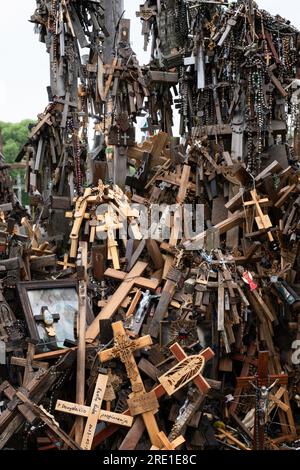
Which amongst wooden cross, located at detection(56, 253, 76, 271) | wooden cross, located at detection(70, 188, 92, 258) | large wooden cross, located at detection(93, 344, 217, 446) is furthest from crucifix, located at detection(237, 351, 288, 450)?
wooden cross, located at detection(70, 188, 92, 258)

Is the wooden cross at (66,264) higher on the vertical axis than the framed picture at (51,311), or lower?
higher

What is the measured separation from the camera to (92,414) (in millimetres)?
5961

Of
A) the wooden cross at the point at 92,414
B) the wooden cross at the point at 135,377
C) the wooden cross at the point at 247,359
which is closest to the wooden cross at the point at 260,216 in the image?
the wooden cross at the point at 247,359

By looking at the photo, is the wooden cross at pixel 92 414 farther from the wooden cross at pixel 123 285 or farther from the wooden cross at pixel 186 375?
the wooden cross at pixel 123 285

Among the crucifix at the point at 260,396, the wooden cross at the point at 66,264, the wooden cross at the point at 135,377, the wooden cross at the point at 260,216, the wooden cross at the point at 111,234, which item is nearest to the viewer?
the wooden cross at the point at 135,377

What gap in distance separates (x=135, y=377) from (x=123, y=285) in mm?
1641

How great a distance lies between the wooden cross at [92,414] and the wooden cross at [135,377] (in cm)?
14

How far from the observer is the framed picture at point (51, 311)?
6785mm

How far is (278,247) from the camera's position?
8016 millimetres

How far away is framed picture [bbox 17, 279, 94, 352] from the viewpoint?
679cm

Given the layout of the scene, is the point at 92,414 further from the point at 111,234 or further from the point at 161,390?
the point at 111,234

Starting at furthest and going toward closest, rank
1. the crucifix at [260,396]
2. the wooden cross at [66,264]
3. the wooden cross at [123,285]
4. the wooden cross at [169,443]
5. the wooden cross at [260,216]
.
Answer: the wooden cross at [66,264] < the wooden cross at [260,216] < the wooden cross at [123,285] < the crucifix at [260,396] < the wooden cross at [169,443]
